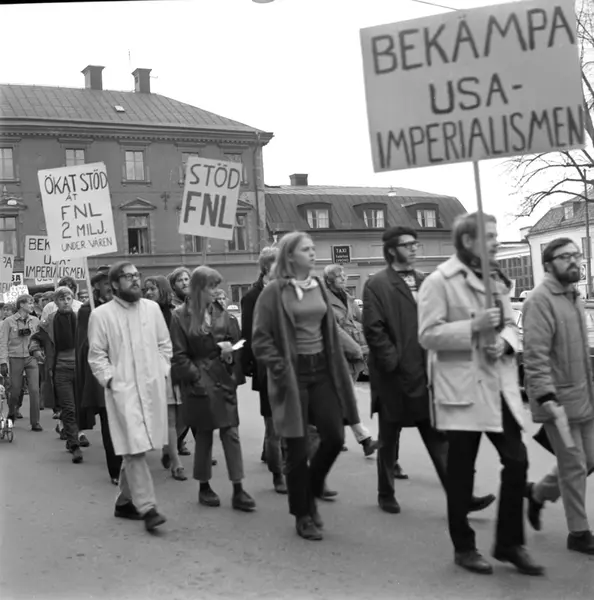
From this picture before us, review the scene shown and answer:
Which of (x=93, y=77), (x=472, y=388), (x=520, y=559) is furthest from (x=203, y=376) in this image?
(x=93, y=77)

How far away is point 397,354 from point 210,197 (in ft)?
10.9

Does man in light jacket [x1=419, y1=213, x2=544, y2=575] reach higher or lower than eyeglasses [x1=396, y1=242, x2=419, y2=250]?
lower

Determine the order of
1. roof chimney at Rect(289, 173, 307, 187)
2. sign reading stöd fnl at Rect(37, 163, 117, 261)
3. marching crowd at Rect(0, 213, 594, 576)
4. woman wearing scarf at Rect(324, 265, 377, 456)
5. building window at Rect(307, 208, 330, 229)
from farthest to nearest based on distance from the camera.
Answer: roof chimney at Rect(289, 173, 307, 187) → building window at Rect(307, 208, 330, 229) → sign reading stöd fnl at Rect(37, 163, 117, 261) → woman wearing scarf at Rect(324, 265, 377, 456) → marching crowd at Rect(0, 213, 594, 576)

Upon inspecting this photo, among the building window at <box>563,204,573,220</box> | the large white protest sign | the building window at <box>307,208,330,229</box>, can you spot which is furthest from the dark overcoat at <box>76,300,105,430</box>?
the building window at <box>563,204,573,220</box>

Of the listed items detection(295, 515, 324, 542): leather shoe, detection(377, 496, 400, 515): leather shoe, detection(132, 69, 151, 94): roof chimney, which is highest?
detection(132, 69, 151, 94): roof chimney

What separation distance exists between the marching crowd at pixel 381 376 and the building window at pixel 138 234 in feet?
147

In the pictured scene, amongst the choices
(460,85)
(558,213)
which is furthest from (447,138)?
(558,213)

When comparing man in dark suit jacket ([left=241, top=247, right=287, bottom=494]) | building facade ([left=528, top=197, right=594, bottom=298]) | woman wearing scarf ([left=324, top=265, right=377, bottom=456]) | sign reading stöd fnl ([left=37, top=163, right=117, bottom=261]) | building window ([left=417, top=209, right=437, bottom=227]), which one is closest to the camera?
man in dark suit jacket ([left=241, top=247, right=287, bottom=494])

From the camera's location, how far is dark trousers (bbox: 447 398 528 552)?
17.4 feet

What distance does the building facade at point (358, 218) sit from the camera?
57625 millimetres

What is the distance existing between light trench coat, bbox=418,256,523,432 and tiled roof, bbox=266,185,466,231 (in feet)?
A: 170

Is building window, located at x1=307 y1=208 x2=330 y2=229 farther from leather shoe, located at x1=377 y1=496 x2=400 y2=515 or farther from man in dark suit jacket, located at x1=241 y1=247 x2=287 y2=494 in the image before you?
leather shoe, located at x1=377 y1=496 x2=400 y2=515

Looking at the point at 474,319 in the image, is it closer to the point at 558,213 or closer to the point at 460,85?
the point at 460,85

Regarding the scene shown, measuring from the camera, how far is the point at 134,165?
5244cm
